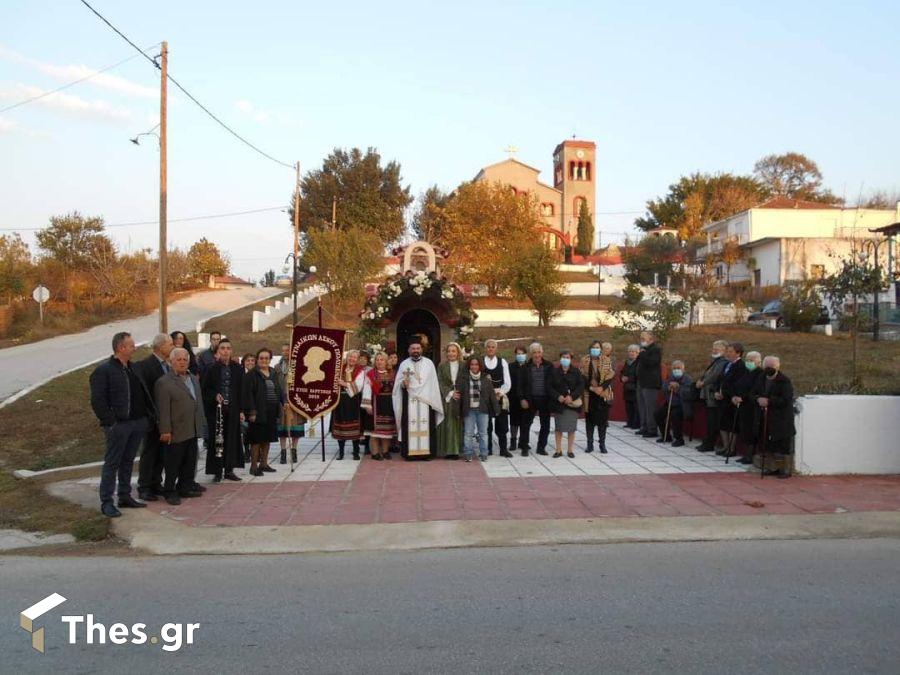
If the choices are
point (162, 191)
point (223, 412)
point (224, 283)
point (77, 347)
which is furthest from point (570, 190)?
point (223, 412)

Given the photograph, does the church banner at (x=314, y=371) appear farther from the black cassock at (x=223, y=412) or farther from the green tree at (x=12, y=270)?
the green tree at (x=12, y=270)

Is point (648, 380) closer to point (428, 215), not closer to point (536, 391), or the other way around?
point (536, 391)

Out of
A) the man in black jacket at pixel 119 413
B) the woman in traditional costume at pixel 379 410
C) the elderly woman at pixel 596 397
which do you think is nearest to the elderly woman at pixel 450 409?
the woman in traditional costume at pixel 379 410

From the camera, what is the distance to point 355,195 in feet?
193

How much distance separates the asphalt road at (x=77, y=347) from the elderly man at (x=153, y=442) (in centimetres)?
1247

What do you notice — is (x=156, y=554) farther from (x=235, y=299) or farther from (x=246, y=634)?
(x=235, y=299)

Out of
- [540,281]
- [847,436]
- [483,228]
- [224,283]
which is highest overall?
[483,228]

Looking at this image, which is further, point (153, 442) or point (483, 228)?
point (483, 228)

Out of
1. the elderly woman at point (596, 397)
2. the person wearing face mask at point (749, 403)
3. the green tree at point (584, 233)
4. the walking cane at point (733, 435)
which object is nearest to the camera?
the person wearing face mask at point (749, 403)

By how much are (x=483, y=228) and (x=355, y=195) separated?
15.5 metres

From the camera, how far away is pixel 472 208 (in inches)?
1875

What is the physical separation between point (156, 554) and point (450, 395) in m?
5.36

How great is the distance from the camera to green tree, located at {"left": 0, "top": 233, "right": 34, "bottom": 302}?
4053cm

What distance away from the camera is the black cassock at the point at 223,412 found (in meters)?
9.78
